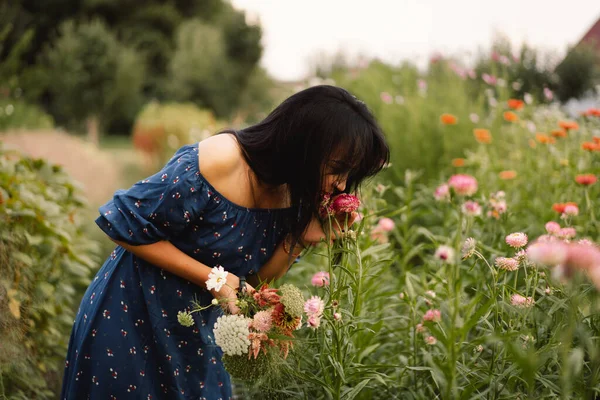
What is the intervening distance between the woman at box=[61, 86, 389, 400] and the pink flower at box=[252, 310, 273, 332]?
167 mm

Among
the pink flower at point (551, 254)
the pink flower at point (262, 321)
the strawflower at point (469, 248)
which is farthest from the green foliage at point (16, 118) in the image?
the pink flower at point (551, 254)

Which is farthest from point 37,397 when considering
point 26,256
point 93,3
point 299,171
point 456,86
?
point 93,3

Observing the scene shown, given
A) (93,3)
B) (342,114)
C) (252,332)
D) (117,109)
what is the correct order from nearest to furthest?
1. (252,332)
2. (342,114)
3. (117,109)
4. (93,3)

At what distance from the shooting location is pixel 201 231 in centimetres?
178

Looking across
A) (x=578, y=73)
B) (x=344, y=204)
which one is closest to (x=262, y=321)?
(x=344, y=204)

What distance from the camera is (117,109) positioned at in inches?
836

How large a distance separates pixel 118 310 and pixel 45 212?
1.18 m

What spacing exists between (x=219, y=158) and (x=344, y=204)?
42cm

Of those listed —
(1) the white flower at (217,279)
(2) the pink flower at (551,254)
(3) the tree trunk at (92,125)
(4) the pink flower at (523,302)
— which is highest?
(2) the pink flower at (551,254)

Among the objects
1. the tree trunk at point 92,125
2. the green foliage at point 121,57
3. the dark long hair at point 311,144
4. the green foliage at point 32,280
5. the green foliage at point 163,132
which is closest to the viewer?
the dark long hair at point 311,144

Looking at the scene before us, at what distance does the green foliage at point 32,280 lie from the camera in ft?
7.62

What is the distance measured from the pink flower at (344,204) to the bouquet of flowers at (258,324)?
271 mm

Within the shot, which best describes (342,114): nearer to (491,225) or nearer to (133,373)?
(133,373)

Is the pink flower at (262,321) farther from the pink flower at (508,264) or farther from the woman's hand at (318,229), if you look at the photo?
the pink flower at (508,264)
